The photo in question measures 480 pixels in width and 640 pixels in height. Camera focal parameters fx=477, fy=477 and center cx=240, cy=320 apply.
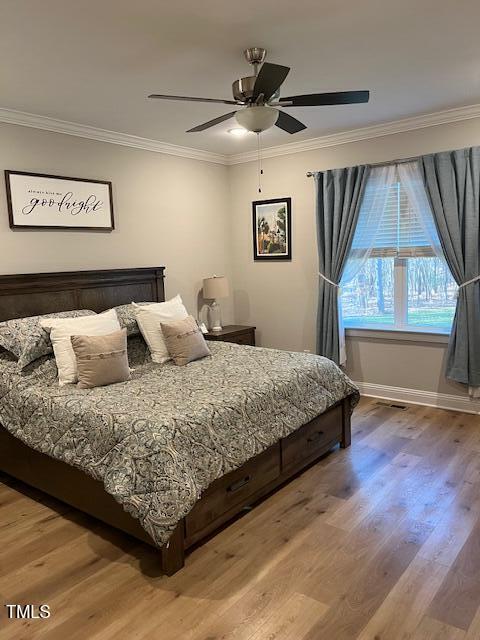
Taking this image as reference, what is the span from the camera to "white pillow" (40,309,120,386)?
3086mm

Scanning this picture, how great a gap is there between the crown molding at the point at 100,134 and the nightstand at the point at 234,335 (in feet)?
6.10

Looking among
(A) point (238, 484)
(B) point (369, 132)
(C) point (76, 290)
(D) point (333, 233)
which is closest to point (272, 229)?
(D) point (333, 233)

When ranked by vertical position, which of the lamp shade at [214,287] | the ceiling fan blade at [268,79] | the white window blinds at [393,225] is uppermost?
the ceiling fan blade at [268,79]

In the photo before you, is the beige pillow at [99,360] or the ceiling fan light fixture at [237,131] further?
the ceiling fan light fixture at [237,131]

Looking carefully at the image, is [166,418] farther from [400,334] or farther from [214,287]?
[400,334]

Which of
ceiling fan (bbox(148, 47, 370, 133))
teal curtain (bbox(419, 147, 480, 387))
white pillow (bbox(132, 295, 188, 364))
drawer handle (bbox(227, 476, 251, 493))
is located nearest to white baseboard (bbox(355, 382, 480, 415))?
teal curtain (bbox(419, 147, 480, 387))

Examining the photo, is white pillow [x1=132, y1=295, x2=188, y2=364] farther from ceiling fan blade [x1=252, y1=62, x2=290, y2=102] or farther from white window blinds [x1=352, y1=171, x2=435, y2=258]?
white window blinds [x1=352, y1=171, x2=435, y2=258]

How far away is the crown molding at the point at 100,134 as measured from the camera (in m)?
3.60

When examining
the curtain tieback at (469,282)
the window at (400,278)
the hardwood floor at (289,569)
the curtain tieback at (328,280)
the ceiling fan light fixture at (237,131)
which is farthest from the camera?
the curtain tieback at (328,280)

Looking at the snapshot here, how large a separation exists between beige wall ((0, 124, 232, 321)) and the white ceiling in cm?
34

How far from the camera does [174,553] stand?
227 centimetres

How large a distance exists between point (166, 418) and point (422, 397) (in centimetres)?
300

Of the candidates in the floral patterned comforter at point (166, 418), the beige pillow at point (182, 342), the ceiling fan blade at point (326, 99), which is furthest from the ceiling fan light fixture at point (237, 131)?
the floral patterned comforter at point (166, 418)

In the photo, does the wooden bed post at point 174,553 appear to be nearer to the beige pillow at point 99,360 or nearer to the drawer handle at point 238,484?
the drawer handle at point 238,484
